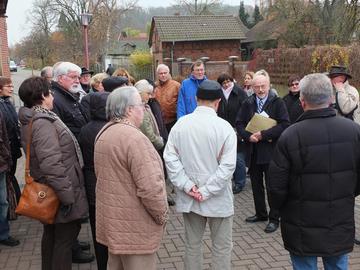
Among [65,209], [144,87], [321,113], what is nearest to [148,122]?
[144,87]

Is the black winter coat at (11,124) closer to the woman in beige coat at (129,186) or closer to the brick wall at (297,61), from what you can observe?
the woman in beige coat at (129,186)

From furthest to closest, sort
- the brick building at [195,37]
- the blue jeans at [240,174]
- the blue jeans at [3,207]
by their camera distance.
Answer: the brick building at [195,37]
the blue jeans at [240,174]
the blue jeans at [3,207]

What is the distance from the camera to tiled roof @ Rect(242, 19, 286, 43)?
4300 cm

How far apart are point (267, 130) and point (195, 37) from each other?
32.0 meters

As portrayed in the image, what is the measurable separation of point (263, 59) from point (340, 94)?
84.5 ft

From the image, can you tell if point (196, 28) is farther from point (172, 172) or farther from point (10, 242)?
point (172, 172)

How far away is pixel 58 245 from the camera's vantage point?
11.7ft

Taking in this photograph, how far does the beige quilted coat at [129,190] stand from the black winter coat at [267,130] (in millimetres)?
2514

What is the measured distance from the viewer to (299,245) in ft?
9.91

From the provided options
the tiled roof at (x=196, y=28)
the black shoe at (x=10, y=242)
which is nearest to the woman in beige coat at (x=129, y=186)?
the black shoe at (x=10, y=242)

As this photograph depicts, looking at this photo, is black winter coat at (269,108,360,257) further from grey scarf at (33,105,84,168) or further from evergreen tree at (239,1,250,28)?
evergreen tree at (239,1,250,28)

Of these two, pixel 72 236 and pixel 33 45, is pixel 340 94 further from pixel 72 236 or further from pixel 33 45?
pixel 33 45

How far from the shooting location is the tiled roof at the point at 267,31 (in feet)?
141

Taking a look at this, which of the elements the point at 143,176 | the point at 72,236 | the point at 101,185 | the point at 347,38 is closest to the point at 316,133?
the point at 143,176
